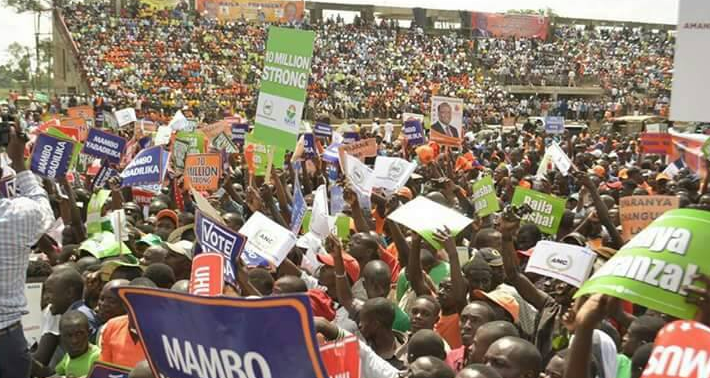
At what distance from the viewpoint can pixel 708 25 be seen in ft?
15.5

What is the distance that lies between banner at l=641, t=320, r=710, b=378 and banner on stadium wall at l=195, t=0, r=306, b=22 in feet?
128

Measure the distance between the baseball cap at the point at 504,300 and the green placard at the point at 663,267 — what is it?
7.01 ft

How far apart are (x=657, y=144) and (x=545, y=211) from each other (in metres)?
7.59

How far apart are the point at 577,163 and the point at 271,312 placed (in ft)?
36.7

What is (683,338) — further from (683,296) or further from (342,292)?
(342,292)

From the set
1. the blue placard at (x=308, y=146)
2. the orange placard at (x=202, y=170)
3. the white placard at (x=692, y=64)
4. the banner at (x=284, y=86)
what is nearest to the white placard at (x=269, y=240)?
the banner at (x=284, y=86)

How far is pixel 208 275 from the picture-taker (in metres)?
3.46

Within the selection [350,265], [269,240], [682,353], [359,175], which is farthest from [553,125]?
[682,353]

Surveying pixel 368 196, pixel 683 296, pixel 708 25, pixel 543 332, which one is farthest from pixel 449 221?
pixel 683 296

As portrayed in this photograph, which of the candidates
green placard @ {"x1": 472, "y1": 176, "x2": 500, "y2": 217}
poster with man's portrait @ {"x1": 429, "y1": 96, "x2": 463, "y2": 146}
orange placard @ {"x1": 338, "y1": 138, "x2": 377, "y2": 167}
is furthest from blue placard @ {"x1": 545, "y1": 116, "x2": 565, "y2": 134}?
green placard @ {"x1": 472, "y1": 176, "x2": 500, "y2": 217}

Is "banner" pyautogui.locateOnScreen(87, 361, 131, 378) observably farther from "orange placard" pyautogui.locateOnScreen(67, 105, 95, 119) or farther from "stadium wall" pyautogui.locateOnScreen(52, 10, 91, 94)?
"stadium wall" pyautogui.locateOnScreen(52, 10, 91, 94)

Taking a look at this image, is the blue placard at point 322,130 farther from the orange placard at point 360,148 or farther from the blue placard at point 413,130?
the orange placard at point 360,148

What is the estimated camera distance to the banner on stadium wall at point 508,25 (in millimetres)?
46438

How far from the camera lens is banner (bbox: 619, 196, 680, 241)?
6148 mm
